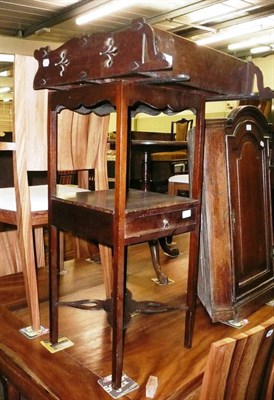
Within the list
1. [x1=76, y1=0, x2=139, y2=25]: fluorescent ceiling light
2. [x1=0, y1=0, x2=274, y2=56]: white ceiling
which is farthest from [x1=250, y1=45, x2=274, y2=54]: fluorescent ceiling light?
[x1=76, y1=0, x2=139, y2=25]: fluorescent ceiling light

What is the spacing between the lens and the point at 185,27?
22.2 feet

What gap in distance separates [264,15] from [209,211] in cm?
552

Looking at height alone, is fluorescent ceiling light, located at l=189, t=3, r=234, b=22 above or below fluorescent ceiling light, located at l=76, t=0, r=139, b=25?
above

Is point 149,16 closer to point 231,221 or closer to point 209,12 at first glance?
point 209,12

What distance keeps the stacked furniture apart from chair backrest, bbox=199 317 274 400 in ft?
0.88

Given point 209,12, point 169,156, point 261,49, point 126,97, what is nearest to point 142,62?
point 126,97

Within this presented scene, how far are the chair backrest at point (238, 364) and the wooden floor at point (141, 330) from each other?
7.1 inches

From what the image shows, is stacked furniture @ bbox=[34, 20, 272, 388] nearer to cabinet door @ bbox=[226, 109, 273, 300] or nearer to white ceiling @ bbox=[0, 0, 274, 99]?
cabinet door @ bbox=[226, 109, 273, 300]

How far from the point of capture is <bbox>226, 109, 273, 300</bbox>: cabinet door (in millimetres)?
1566

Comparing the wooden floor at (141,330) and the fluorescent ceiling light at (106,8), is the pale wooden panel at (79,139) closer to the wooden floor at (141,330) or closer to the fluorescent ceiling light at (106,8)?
the wooden floor at (141,330)

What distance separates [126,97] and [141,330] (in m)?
0.92

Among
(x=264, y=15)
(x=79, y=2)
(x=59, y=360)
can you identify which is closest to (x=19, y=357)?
(x=59, y=360)

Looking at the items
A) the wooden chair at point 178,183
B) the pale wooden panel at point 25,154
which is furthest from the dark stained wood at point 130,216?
the wooden chair at point 178,183

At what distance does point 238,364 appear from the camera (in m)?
0.96
